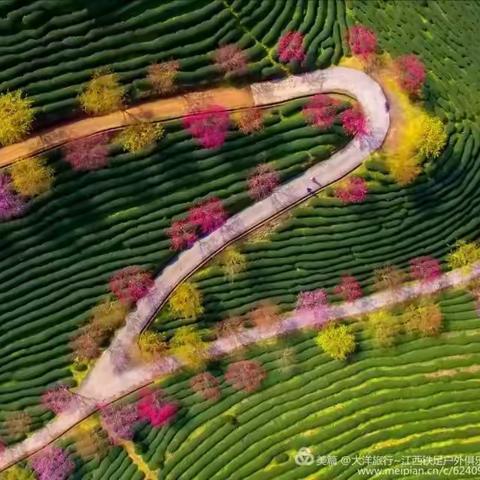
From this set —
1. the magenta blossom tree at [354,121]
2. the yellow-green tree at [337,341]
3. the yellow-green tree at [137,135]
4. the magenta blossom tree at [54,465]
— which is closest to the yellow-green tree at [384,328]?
the yellow-green tree at [337,341]

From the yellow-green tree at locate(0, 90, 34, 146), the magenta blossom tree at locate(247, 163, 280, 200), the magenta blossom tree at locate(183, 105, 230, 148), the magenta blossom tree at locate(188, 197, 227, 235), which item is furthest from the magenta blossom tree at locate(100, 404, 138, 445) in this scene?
the yellow-green tree at locate(0, 90, 34, 146)

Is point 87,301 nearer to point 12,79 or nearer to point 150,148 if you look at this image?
point 150,148

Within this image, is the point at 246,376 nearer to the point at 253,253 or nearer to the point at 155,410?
the point at 155,410

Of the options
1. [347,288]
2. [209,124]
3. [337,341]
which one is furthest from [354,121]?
[337,341]

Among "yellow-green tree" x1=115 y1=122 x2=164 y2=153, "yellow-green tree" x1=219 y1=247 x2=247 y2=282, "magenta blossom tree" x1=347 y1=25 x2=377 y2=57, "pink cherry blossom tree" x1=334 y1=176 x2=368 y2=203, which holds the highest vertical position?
"magenta blossom tree" x1=347 y1=25 x2=377 y2=57

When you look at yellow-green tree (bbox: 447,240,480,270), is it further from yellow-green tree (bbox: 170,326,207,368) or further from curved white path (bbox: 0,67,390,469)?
yellow-green tree (bbox: 170,326,207,368)

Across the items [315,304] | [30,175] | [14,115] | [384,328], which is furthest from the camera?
[315,304]
